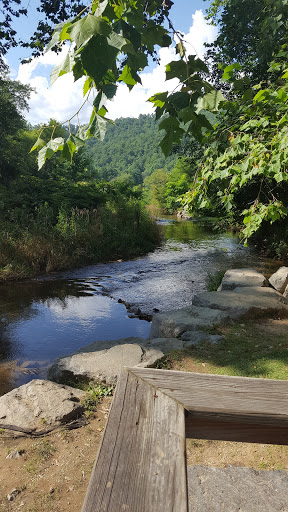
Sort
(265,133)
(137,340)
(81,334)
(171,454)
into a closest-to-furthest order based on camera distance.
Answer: (171,454) → (265,133) → (137,340) → (81,334)

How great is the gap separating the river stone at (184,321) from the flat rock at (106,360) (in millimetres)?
552

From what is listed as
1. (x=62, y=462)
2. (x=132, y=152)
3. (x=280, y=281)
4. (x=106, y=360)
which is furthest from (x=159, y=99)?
(x=132, y=152)

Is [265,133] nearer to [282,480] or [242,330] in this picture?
[242,330]

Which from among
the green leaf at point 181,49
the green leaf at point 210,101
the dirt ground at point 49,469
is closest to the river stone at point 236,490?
the dirt ground at point 49,469

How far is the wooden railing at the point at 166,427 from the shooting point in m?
0.74

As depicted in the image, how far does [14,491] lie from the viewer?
2.49 meters

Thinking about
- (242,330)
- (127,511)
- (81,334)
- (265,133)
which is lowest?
(81,334)

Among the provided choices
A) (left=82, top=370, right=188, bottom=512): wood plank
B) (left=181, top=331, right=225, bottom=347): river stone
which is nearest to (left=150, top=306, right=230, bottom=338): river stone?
(left=181, top=331, right=225, bottom=347): river stone

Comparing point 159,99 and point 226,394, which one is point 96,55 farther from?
point 226,394

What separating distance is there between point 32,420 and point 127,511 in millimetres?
2858

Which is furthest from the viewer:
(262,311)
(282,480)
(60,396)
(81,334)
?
(81,334)

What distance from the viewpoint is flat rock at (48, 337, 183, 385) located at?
3956 mm

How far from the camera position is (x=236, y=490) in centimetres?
233

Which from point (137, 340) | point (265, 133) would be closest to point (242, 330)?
point (137, 340)
